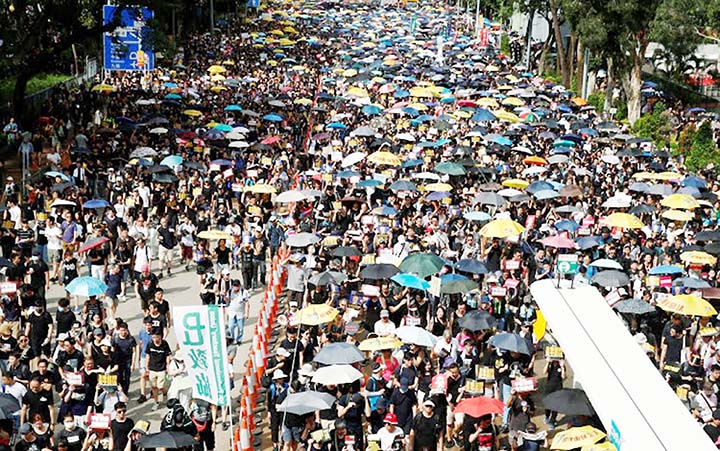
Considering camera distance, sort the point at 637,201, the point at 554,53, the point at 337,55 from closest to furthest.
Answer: the point at 637,201
the point at 337,55
the point at 554,53

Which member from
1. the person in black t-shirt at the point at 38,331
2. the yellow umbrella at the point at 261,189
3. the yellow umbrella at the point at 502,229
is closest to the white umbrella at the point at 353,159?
the yellow umbrella at the point at 261,189

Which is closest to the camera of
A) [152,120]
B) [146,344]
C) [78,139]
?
[146,344]

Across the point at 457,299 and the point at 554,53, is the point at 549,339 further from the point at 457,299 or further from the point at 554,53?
the point at 554,53

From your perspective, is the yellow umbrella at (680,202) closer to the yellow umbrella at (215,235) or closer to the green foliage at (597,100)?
the yellow umbrella at (215,235)

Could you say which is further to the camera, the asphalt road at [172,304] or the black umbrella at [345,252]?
the black umbrella at [345,252]

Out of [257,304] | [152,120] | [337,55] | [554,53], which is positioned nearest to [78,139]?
[152,120]

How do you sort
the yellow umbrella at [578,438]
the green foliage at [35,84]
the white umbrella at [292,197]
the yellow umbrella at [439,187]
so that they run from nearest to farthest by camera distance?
the yellow umbrella at [578,438]
the white umbrella at [292,197]
the yellow umbrella at [439,187]
the green foliage at [35,84]
